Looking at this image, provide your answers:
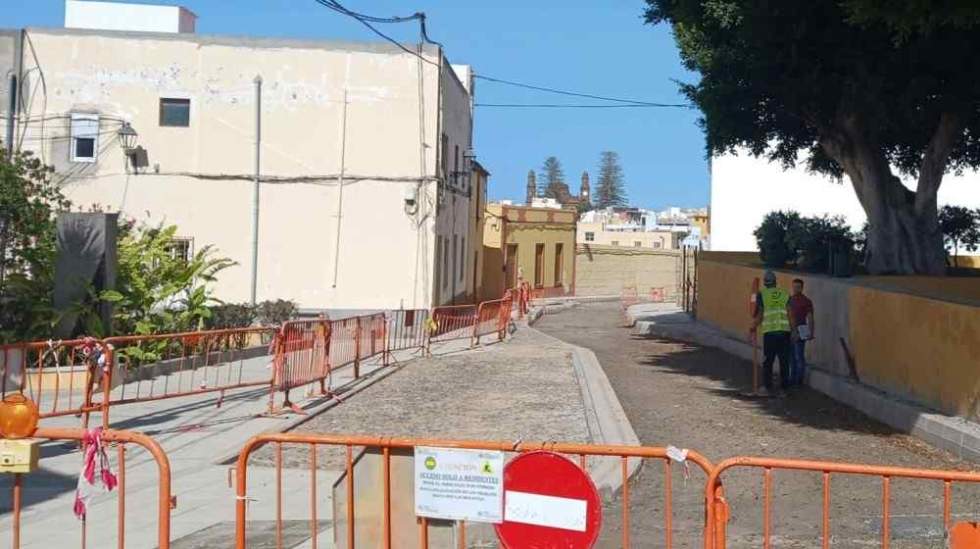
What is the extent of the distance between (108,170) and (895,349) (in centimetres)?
1914

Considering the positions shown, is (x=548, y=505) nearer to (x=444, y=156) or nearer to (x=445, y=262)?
(x=444, y=156)

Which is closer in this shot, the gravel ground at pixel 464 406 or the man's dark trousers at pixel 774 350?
the gravel ground at pixel 464 406

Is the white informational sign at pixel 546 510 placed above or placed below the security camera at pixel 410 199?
below

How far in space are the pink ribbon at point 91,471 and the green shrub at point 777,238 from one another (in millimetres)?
19040

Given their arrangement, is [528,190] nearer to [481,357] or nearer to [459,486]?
[481,357]

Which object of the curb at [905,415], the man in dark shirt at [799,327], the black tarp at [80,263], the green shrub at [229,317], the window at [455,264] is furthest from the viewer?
the window at [455,264]

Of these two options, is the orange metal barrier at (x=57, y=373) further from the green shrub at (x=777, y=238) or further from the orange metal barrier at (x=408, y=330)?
the green shrub at (x=777, y=238)

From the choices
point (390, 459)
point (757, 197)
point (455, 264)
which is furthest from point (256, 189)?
point (390, 459)

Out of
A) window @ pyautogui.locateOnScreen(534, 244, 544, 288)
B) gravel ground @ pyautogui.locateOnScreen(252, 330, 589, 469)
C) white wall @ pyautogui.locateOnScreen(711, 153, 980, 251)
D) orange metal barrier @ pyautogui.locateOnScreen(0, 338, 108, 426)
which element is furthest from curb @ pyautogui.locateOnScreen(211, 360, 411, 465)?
window @ pyautogui.locateOnScreen(534, 244, 544, 288)

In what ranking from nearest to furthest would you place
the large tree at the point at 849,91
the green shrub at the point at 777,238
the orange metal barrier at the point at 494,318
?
the large tree at the point at 849,91 < the green shrub at the point at 777,238 < the orange metal barrier at the point at 494,318

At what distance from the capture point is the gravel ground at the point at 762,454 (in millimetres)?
7625

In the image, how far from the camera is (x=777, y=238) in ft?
77.8

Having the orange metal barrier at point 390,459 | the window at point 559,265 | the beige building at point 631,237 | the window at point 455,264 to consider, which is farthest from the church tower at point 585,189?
the orange metal barrier at point 390,459

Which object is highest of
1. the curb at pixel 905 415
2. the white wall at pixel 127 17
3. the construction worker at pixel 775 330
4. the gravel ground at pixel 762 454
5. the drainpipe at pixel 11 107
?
the white wall at pixel 127 17
